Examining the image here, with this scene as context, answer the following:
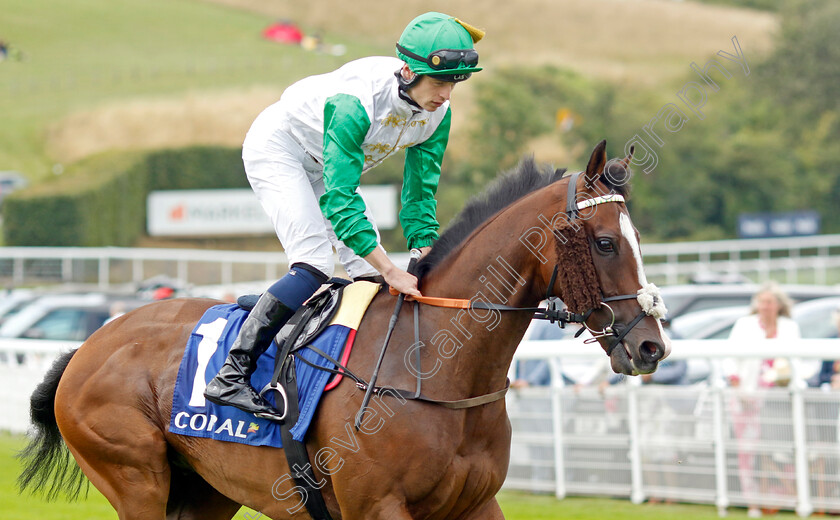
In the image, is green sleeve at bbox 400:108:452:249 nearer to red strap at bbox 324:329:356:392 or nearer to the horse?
the horse

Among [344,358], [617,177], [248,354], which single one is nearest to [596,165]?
[617,177]

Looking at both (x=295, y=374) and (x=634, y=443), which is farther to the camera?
(x=634, y=443)

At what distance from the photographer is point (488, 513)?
11.5 feet

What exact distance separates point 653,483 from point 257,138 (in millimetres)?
4202

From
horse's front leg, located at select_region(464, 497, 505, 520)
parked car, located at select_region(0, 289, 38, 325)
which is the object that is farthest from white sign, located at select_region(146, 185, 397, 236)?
horse's front leg, located at select_region(464, 497, 505, 520)

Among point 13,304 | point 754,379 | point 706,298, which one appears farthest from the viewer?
point 13,304

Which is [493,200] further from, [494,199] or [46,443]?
[46,443]

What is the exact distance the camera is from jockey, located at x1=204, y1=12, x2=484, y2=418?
3.42 m

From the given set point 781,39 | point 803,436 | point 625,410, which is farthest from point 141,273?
point 781,39

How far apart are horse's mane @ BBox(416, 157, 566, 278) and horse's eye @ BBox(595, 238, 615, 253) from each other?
42 cm

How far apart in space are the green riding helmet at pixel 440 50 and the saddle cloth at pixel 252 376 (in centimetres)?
85

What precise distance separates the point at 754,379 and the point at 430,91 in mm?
3948

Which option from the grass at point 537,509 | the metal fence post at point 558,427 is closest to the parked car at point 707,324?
the metal fence post at point 558,427

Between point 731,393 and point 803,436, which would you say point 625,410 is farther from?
point 803,436
